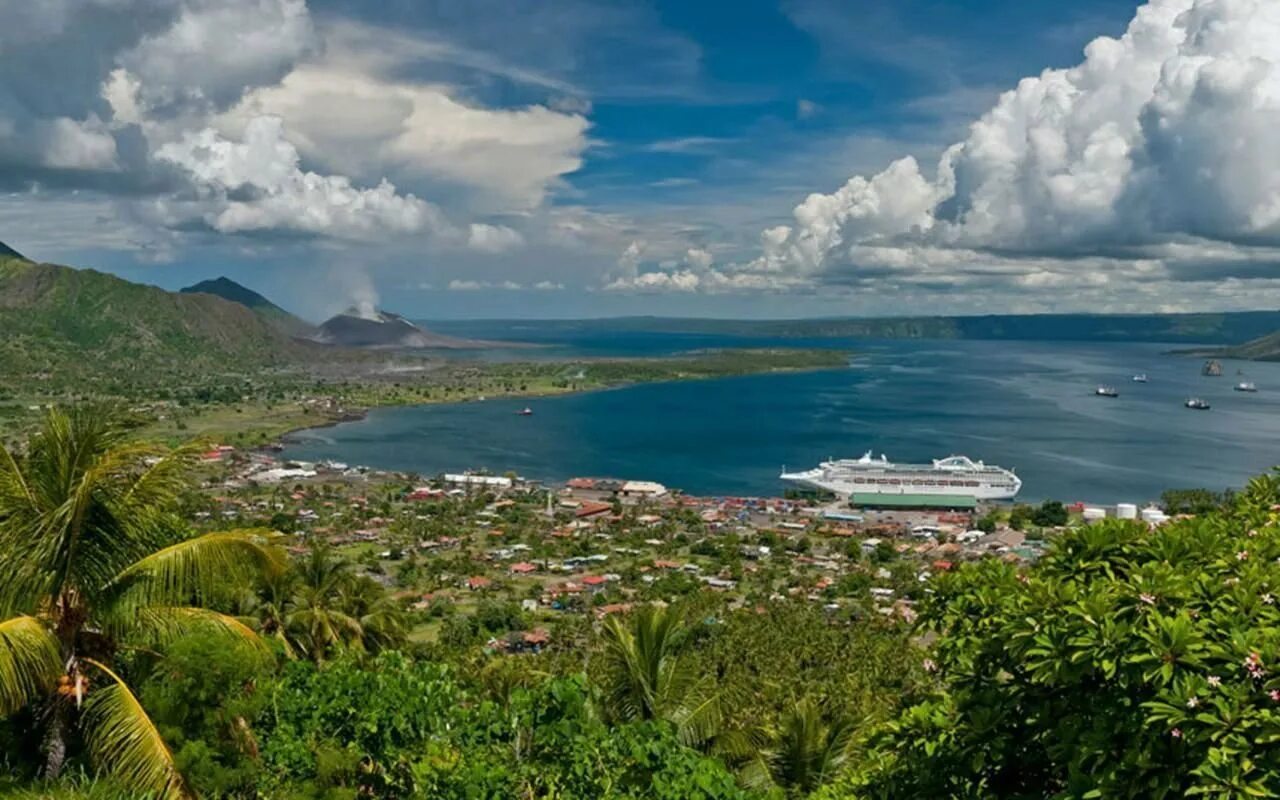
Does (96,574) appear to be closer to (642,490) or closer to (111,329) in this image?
(642,490)

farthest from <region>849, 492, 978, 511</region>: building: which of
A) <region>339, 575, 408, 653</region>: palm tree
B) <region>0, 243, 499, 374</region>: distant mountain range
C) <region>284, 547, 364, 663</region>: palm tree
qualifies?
<region>0, 243, 499, 374</region>: distant mountain range

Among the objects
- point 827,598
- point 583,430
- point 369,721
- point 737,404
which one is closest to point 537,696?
point 369,721

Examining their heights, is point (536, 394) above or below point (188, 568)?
below

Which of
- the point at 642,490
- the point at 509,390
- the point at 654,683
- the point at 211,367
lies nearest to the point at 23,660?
Result: the point at 654,683

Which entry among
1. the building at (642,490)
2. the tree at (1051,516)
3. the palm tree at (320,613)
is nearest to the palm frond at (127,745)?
the palm tree at (320,613)

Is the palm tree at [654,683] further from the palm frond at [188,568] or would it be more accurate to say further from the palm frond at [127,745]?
the palm frond at [127,745]
